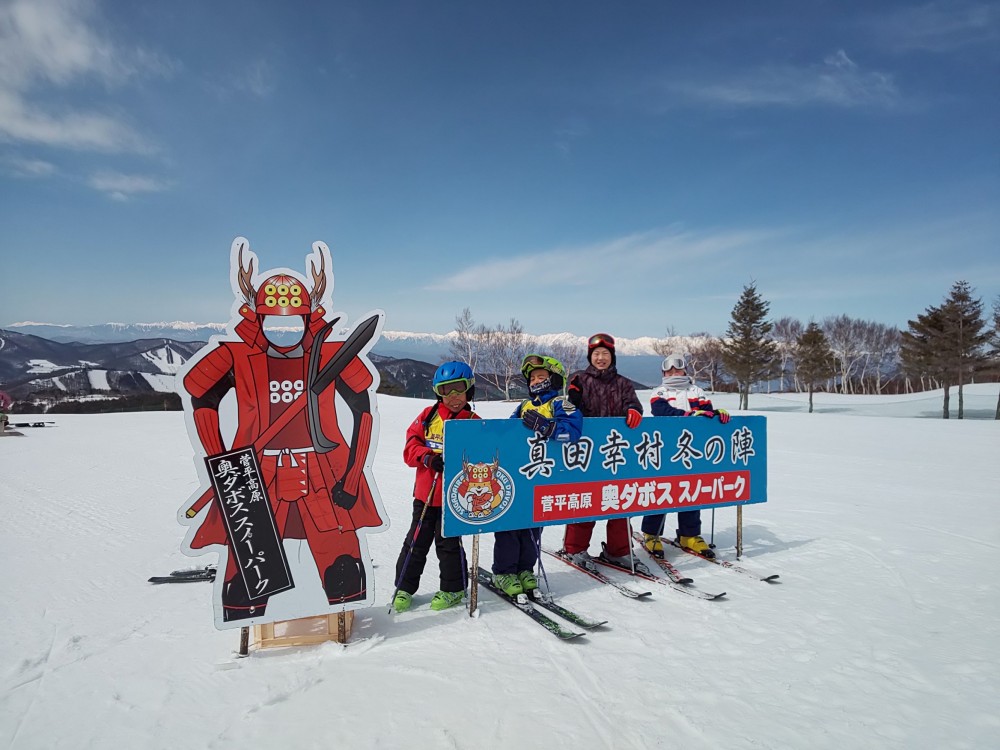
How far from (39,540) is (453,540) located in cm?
549

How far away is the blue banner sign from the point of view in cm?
418

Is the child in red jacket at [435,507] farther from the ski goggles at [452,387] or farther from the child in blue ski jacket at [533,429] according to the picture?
the child in blue ski jacket at [533,429]

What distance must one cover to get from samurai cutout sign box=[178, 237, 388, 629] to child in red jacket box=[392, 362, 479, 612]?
579 mm

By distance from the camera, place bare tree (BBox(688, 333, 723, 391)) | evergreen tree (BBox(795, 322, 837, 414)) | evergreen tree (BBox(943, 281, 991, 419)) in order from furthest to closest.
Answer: bare tree (BBox(688, 333, 723, 391)) < evergreen tree (BBox(795, 322, 837, 414)) < evergreen tree (BBox(943, 281, 991, 419))

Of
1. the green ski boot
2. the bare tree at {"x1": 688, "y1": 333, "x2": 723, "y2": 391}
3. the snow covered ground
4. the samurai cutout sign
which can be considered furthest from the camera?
the bare tree at {"x1": 688, "y1": 333, "x2": 723, "y2": 391}

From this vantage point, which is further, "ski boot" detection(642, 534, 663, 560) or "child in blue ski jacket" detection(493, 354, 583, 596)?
"ski boot" detection(642, 534, 663, 560)

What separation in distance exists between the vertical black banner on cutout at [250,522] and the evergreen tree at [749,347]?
39.0m

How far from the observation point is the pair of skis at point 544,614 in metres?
3.86

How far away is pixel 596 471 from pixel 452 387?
160cm

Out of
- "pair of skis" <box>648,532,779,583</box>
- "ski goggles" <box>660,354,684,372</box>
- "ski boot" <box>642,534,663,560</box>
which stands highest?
"ski goggles" <box>660,354,684,372</box>

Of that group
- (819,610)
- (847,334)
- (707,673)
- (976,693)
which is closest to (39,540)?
(707,673)

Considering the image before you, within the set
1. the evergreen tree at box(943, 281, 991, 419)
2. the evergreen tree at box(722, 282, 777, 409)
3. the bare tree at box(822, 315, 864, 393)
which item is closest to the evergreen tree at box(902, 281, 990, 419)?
the evergreen tree at box(943, 281, 991, 419)

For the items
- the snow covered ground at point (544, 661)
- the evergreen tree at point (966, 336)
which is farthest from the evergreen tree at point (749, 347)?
the snow covered ground at point (544, 661)

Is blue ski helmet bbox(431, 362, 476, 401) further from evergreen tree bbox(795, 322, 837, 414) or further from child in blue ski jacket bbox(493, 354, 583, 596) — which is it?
evergreen tree bbox(795, 322, 837, 414)
